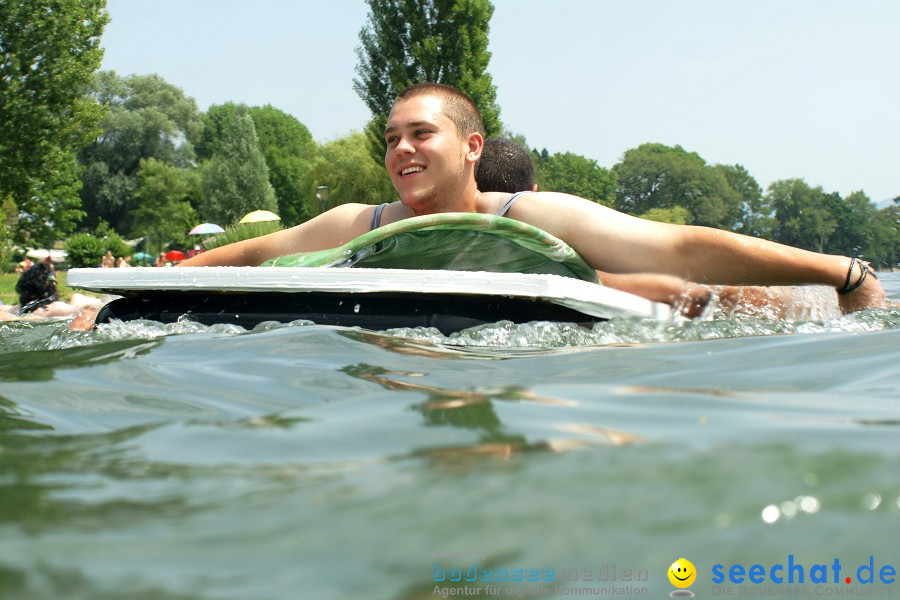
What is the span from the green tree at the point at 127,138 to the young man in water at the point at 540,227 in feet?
174

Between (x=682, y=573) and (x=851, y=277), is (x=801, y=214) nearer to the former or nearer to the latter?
(x=851, y=277)

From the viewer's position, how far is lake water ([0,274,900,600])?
0.80m

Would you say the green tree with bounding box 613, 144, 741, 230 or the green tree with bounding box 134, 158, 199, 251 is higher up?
the green tree with bounding box 613, 144, 741, 230

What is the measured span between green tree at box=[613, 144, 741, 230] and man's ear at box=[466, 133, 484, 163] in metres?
90.2

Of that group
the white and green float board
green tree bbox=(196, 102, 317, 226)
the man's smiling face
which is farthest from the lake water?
green tree bbox=(196, 102, 317, 226)

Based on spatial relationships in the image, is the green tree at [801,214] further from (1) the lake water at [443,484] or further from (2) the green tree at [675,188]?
(1) the lake water at [443,484]

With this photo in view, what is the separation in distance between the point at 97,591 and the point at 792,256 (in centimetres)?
348

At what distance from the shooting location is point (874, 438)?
1.18m

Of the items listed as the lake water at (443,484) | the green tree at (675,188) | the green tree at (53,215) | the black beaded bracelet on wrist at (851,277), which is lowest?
the lake water at (443,484)

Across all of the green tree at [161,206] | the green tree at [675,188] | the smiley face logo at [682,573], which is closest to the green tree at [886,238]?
the green tree at [675,188]

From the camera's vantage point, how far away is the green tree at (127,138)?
55469 millimetres

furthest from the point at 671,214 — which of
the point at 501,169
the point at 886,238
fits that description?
the point at 501,169

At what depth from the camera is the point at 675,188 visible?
308 ft

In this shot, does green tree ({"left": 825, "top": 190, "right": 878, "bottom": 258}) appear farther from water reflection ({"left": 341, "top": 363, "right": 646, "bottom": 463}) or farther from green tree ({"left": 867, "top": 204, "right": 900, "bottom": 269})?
water reflection ({"left": 341, "top": 363, "right": 646, "bottom": 463})
